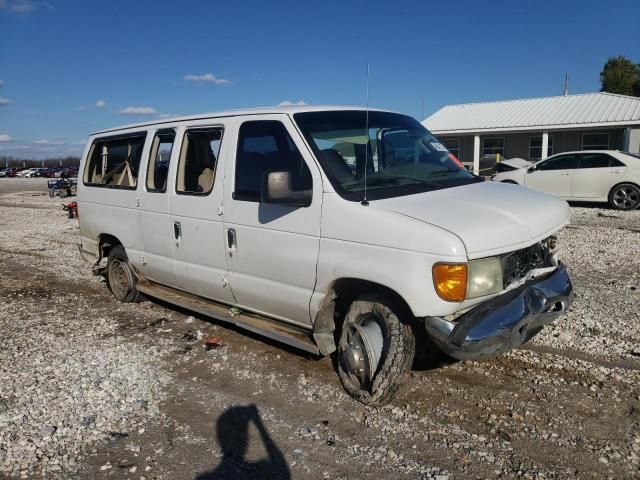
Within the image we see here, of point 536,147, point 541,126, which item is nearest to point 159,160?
point 541,126

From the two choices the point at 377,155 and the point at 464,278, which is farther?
the point at 377,155

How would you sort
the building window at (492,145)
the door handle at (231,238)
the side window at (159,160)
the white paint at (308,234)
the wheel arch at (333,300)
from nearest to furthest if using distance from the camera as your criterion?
the white paint at (308,234), the wheel arch at (333,300), the door handle at (231,238), the side window at (159,160), the building window at (492,145)

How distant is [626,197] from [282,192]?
13.3 m

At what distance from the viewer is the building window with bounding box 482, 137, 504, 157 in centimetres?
2861

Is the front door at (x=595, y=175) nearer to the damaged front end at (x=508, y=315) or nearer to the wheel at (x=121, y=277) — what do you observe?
the damaged front end at (x=508, y=315)

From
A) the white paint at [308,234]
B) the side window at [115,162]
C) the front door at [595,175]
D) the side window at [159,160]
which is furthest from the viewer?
the front door at [595,175]

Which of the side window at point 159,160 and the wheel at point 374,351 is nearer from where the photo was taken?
the wheel at point 374,351

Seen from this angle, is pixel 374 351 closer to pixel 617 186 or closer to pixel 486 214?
pixel 486 214

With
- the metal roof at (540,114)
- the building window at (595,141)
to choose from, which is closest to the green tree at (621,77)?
the metal roof at (540,114)

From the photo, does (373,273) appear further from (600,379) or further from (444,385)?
(600,379)

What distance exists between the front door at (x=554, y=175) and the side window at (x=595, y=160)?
0.22 m

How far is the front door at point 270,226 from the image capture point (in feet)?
13.2

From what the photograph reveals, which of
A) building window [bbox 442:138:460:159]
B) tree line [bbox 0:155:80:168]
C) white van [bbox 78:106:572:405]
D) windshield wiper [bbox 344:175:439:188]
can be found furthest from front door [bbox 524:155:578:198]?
tree line [bbox 0:155:80:168]

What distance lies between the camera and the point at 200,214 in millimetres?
4871
